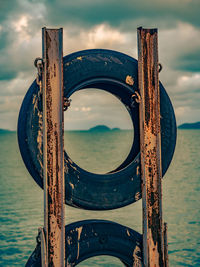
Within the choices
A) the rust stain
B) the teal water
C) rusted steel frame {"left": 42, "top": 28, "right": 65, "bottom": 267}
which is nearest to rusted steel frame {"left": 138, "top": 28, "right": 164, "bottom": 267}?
the rust stain

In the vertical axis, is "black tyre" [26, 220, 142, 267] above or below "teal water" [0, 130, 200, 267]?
above

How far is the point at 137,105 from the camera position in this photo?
3.65 metres

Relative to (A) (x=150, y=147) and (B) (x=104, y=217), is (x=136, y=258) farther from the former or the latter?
Answer: (B) (x=104, y=217)

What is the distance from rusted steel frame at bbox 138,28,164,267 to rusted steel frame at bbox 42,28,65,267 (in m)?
0.72

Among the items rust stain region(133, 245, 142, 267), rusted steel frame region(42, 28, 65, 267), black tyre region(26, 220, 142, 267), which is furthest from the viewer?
rust stain region(133, 245, 142, 267)

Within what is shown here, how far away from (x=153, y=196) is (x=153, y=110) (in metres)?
0.74

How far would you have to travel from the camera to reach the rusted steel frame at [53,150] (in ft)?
10.8

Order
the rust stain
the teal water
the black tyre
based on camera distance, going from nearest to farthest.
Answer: the black tyre
the rust stain
the teal water

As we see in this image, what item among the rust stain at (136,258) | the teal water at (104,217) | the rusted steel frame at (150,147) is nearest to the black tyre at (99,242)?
the rust stain at (136,258)

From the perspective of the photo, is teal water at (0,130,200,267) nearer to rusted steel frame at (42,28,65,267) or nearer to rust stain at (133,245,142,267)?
rust stain at (133,245,142,267)

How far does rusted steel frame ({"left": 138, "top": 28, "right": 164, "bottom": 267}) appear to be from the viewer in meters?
3.53

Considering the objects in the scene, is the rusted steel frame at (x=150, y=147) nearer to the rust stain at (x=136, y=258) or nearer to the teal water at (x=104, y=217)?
the rust stain at (x=136, y=258)

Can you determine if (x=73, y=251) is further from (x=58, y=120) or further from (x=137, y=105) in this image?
(x=137, y=105)

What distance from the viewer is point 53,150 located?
3.30 meters
